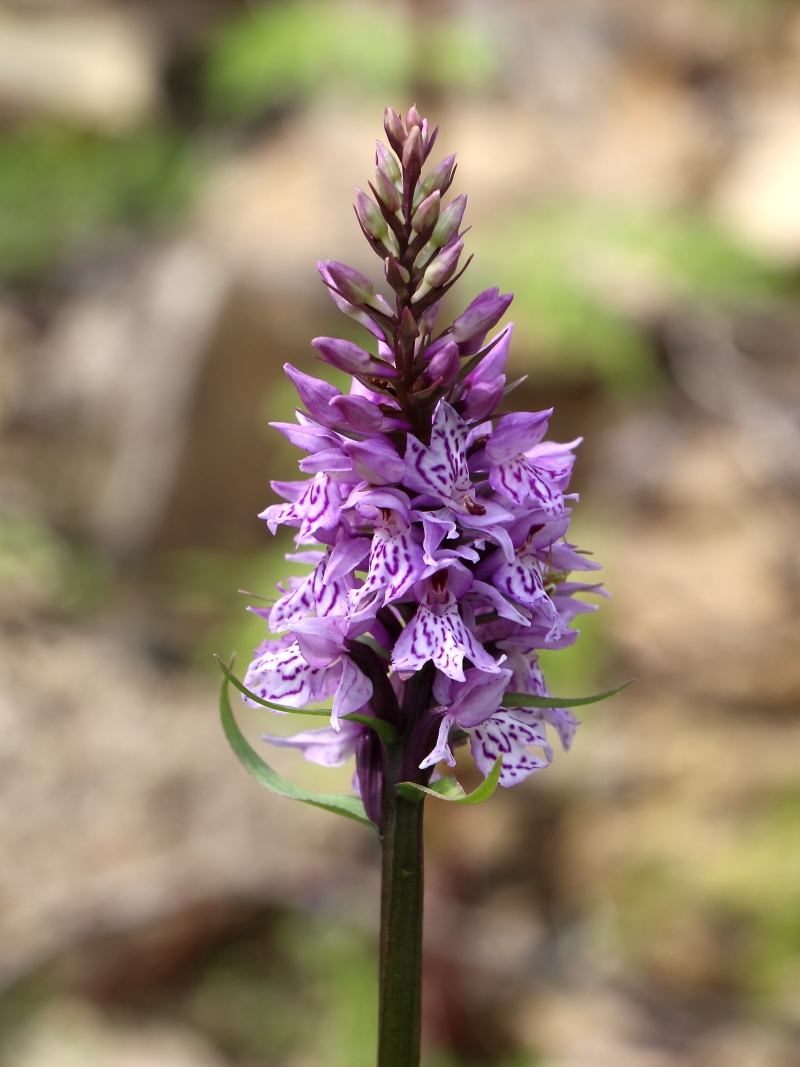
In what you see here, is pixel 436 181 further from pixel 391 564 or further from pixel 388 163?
pixel 391 564

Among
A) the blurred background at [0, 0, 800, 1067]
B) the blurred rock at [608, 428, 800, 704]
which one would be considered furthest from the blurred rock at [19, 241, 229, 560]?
the blurred rock at [608, 428, 800, 704]

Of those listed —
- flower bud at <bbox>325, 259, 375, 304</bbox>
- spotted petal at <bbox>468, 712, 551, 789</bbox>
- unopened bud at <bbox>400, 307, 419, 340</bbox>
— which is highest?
flower bud at <bbox>325, 259, 375, 304</bbox>

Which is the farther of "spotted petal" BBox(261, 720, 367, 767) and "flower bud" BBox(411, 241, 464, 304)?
"spotted petal" BBox(261, 720, 367, 767)

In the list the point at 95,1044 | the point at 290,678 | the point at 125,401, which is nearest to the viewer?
the point at 290,678

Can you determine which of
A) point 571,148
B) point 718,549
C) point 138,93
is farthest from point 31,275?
point 718,549

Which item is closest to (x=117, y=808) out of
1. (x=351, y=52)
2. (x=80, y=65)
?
(x=351, y=52)

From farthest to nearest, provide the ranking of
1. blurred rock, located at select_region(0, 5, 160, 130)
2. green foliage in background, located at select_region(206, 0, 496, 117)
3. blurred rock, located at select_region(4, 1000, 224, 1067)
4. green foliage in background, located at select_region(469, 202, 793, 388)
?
blurred rock, located at select_region(0, 5, 160, 130)
green foliage in background, located at select_region(206, 0, 496, 117)
green foliage in background, located at select_region(469, 202, 793, 388)
blurred rock, located at select_region(4, 1000, 224, 1067)

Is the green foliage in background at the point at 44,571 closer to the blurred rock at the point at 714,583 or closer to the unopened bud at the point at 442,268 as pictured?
the blurred rock at the point at 714,583

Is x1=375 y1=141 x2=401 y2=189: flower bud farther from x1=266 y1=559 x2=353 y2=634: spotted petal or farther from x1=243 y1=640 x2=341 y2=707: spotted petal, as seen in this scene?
x1=243 y1=640 x2=341 y2=707: spotted petal
